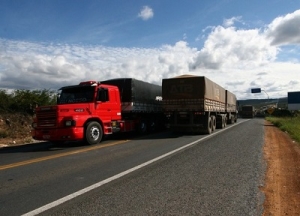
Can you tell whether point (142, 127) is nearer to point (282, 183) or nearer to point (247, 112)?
point (282, 183)

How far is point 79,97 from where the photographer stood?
1399 cm

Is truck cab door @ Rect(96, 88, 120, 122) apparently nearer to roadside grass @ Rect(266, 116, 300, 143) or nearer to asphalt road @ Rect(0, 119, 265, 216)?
asphalt road @ Rect(0, 119, 265, 216)

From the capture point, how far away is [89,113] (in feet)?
44.4

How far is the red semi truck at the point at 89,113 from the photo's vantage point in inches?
500

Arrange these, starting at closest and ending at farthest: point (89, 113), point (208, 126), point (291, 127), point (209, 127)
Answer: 1. point (89, 113)
2. point (208, 126)
3. point (209, 127)
4. point (291, 127)

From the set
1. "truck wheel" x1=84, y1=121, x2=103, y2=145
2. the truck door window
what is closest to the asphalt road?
"truck wheel" x1=84, y1=121, x2=103, y2=145

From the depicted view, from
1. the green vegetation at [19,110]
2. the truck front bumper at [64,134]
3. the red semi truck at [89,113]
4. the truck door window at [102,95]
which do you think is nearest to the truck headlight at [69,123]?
the red semi truck at [89,113]

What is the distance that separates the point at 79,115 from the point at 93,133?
1.03 meters

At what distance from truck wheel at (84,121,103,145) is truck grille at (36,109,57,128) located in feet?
4.51

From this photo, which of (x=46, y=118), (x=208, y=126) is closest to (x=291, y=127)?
(x=208, y=126)

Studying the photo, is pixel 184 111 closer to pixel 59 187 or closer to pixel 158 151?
pixel 158 151

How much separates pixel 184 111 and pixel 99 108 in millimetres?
5798

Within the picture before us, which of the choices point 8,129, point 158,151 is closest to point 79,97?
point 158,151

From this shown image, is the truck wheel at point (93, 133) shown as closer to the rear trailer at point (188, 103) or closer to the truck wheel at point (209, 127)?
the rear trailer at point (188, 103)
